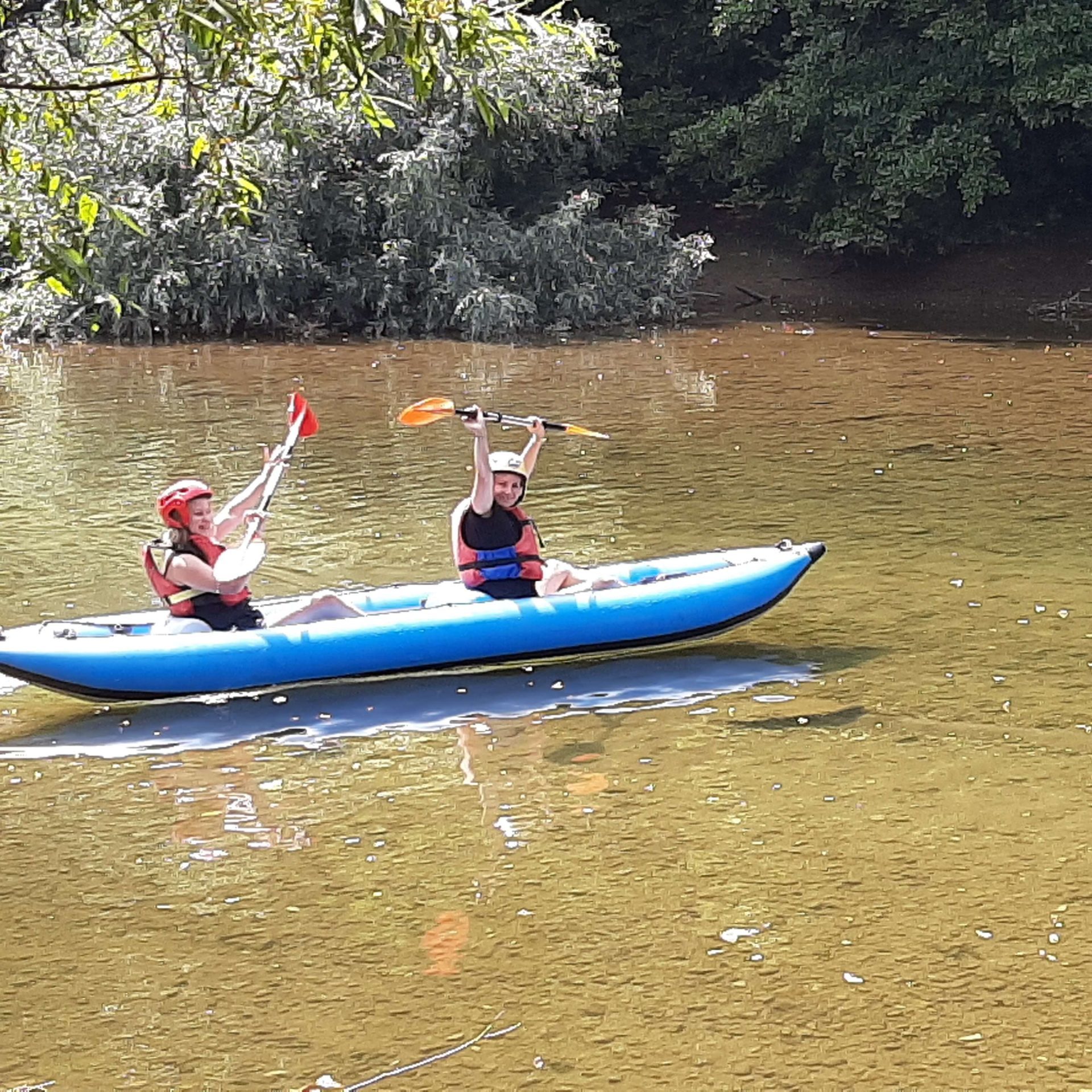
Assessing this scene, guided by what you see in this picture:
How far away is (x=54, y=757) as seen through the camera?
20.7 ft

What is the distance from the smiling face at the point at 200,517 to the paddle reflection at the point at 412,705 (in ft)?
2.19

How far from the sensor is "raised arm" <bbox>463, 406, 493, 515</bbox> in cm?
714

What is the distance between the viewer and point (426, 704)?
6863mm

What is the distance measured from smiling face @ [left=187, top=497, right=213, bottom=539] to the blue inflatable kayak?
41 cm

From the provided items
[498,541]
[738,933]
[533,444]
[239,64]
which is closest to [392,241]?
[533,444]

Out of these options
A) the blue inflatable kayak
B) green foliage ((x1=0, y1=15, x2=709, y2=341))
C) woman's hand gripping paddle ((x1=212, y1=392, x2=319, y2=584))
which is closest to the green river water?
the blue inflatable kayak

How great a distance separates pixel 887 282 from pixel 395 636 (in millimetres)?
15794

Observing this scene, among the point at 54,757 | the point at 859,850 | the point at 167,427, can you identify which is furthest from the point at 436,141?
the point at 859,850

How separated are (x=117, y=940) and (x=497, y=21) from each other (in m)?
2.63

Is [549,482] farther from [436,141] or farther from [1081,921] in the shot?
[436,141]

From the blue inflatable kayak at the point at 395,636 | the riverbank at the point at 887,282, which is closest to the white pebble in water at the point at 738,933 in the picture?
the blue inflatable kayak at the point at 395,636

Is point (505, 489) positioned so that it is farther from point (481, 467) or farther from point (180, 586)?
point (180, 586)

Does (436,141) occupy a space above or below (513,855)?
above

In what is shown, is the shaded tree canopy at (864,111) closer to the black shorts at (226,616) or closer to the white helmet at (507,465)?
the white helmet at (507,465)
